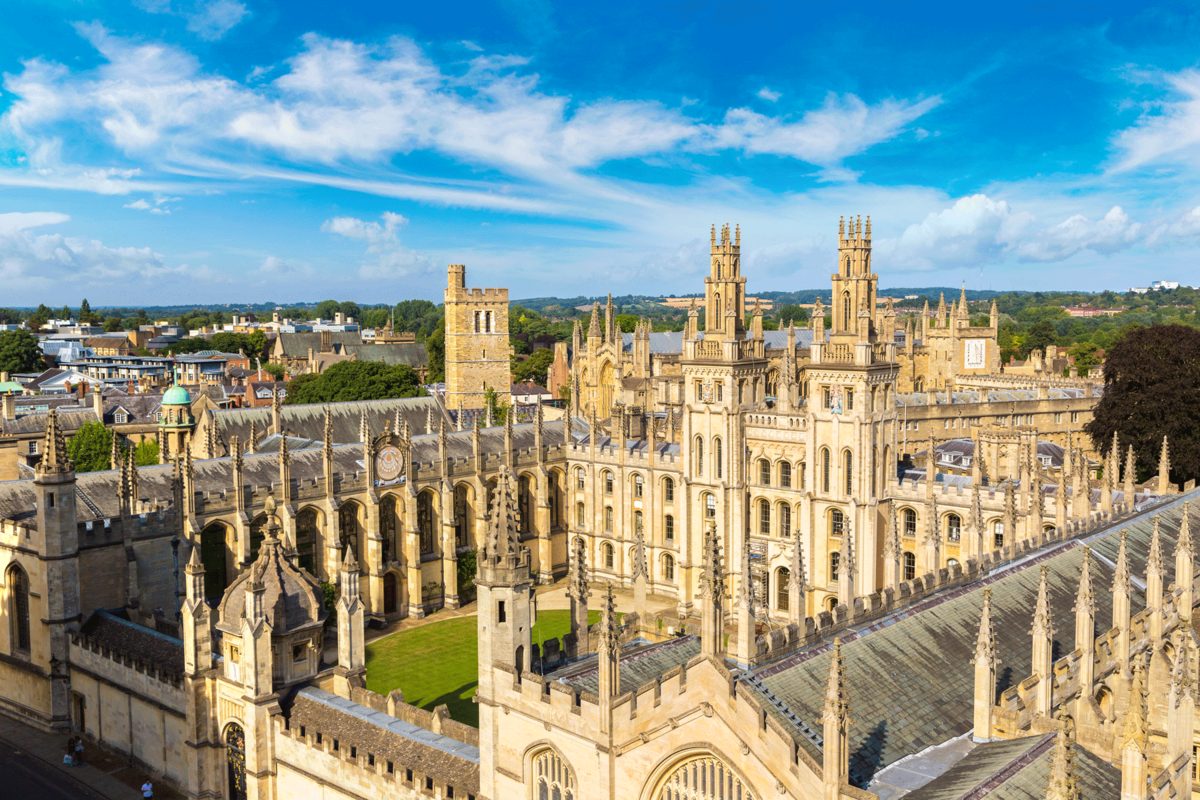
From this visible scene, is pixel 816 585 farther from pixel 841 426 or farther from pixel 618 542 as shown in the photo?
pixel 618 542

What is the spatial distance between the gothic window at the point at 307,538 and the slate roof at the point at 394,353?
95.6 meters

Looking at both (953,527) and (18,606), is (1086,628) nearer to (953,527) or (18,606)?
(953,527)

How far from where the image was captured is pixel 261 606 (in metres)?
24.5

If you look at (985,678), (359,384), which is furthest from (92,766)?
(359,384)

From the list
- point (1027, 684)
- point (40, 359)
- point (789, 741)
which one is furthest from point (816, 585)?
point (40, 359)

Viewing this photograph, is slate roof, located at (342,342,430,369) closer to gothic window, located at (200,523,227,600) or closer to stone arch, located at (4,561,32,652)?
gothic window, located at (200,523,227,600)

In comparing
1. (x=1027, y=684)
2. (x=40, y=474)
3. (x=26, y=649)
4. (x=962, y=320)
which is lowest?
(x=26, y=649)

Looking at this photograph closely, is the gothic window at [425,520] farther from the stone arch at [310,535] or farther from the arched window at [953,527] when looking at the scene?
the arched window at [953,527]

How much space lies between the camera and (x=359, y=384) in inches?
3214

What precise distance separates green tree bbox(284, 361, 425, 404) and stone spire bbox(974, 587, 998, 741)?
67099 mm

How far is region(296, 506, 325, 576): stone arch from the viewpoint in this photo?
1796 inches

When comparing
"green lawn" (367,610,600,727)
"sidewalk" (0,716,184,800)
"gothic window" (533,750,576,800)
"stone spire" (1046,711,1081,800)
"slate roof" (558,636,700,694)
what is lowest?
"green lawn" (367,610,600,727)

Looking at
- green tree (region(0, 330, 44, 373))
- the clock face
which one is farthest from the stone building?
green tree (region(0, 330, 44, 373))

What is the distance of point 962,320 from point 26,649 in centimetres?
7452
